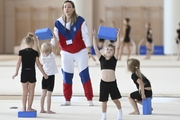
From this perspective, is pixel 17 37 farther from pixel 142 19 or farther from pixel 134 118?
pixel 134 118

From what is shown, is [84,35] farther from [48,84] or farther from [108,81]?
[108,81]

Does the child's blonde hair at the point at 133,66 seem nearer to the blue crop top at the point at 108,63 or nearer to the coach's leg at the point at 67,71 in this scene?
the blue crop top at the point at 108,63

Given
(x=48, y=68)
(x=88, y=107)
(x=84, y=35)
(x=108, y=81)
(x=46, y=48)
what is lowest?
(x=88, y=107)

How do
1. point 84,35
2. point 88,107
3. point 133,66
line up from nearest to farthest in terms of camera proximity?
point 133,66, point 88,107, point 84,35

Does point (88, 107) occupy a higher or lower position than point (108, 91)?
lower

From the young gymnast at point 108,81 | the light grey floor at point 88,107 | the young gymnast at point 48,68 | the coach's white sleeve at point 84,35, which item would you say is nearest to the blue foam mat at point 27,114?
the light grey floor at point 88,107

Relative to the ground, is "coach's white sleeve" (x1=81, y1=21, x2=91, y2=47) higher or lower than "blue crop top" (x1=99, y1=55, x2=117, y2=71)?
higher

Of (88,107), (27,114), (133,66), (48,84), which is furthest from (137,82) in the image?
(27,114)

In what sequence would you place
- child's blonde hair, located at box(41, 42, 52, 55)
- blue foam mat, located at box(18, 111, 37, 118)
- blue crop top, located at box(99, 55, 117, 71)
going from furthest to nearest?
1. child's blonde hair, located at box(41, 42, 52, 55)
2. blue foam mat, located at box(18, 111, 37, 118)
3. blue crop top, located at box(99, 55, 117, 71)

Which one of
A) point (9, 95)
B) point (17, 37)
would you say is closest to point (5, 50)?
point (17, 37)

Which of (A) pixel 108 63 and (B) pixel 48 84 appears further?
(B) pixel 48 84

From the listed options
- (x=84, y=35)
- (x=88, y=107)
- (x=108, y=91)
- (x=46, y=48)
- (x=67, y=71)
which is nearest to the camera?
(x=108, y=91)

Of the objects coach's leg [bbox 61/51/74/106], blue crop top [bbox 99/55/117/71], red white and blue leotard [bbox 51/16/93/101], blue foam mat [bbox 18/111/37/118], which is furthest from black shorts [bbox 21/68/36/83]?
coach's leg [bbox 61/51/74/106]

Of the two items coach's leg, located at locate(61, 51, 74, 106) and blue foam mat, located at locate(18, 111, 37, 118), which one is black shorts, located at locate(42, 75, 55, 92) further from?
coach's leg, located at locate(61, 51, 74, 106)
